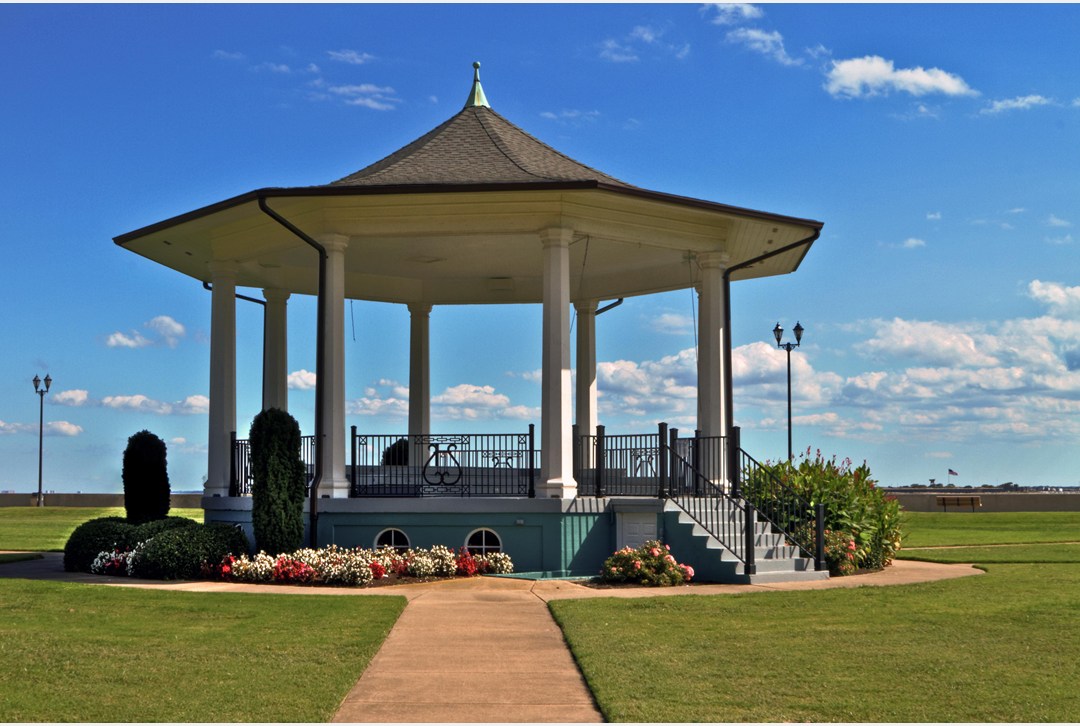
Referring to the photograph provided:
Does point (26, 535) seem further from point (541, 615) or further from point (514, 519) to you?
point (541, 615)

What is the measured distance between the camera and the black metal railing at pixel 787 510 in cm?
1741

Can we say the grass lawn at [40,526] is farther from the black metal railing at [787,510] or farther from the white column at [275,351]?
the black metal railing at [787,510]

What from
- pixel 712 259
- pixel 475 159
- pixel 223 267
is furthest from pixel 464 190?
pixel 223 267

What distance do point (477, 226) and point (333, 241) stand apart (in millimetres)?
2357

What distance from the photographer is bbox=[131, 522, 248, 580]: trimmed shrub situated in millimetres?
17047

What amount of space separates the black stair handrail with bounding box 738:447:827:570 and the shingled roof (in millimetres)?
5201

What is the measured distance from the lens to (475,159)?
19.3 metres

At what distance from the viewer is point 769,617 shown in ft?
41.6

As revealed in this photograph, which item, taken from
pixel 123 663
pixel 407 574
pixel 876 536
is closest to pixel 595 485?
pixel 407 574

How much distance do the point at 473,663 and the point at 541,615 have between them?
3.15 meters

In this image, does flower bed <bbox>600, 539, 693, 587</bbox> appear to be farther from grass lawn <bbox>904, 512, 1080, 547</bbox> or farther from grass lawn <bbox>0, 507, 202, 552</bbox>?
grass lawn <bbox>0, 507, 202, 552</bbox>

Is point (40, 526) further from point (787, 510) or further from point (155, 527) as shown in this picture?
point (787, 510)

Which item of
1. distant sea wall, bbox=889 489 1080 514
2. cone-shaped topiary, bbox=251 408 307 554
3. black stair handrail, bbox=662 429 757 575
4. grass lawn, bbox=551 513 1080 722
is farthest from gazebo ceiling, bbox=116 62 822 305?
distant sea wall, bbox=889 489 1080 514

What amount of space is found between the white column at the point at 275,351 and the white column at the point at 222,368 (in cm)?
235
